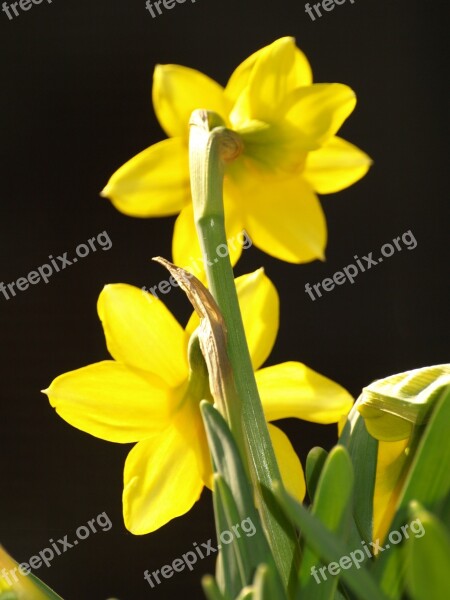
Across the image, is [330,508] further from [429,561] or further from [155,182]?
[155,182]

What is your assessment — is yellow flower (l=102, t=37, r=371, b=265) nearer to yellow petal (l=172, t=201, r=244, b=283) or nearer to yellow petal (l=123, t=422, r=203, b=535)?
yellow petal (l=172, t=201, r=244, b=283)

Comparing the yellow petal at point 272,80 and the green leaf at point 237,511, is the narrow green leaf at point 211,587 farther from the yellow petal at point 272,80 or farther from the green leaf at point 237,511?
the yellow petal at point 272,80

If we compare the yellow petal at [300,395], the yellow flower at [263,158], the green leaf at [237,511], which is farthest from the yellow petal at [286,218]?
the green leaf at [237,511]

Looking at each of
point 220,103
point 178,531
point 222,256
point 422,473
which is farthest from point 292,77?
point 178,531

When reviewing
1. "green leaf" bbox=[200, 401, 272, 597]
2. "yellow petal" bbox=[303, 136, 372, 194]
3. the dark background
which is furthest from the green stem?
the dark background

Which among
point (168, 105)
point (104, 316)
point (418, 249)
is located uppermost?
point (168, 105)

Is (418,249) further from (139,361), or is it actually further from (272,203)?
(139,361)
